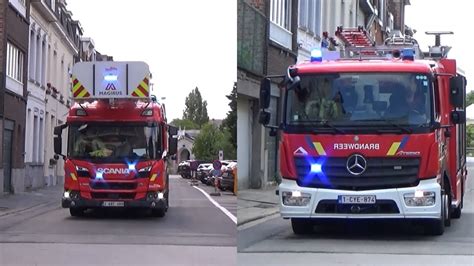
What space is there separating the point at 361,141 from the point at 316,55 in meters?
1.26

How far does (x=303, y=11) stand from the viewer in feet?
26.8

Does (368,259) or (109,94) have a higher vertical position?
(109,94)

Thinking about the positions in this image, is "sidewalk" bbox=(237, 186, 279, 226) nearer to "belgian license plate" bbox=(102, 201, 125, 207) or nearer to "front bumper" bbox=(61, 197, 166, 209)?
"front bumper" bbox=(61, 197, 166, 209)

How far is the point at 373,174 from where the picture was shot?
10.1 m

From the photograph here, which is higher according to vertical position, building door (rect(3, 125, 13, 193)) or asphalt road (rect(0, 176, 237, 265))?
building door (rect(3, 125, 13, 193))

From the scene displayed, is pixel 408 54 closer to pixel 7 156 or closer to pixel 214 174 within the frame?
pixel 214 174

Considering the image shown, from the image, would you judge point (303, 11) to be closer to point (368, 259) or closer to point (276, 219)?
point (368, 259)

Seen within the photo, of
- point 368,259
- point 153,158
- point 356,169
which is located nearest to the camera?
point 368,259

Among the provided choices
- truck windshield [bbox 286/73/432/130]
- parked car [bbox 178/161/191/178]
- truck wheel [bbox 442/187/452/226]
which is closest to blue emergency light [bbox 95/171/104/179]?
parked car [bbox 178/161/191/178]

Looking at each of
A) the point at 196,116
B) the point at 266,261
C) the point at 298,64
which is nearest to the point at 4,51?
the point at 196,116

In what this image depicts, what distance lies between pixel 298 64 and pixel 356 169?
4.69 feet

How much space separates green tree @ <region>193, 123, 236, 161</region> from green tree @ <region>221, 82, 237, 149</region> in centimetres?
4

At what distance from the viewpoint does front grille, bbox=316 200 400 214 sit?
10.1m

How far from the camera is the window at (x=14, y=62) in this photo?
7.14m
